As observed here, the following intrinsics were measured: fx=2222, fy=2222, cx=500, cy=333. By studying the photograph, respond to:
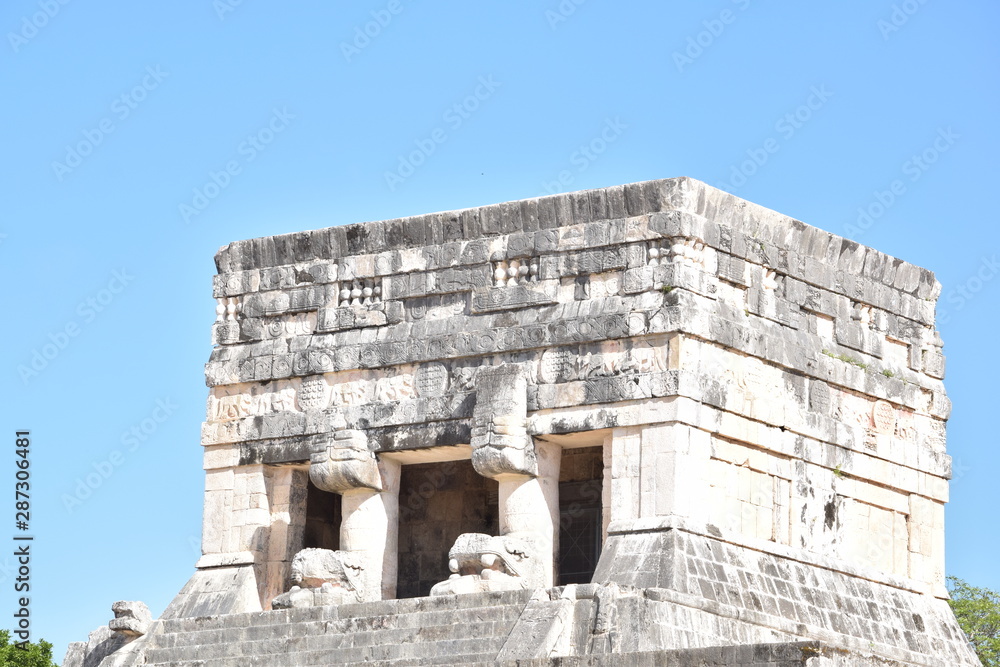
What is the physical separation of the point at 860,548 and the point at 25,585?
1139 centimetres

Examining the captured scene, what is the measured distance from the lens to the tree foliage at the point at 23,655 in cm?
3644

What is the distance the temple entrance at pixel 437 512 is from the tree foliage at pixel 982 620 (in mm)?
9808

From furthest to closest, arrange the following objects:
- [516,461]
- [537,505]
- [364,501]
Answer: [364,501]
[537,505]
[516,461]

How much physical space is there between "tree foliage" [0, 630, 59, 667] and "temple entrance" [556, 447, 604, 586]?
10.4 meters

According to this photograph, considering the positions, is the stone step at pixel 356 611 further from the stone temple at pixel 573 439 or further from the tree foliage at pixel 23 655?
the tree foliage at pixel 23 655

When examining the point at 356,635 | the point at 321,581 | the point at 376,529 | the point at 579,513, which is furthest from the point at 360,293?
the point at 356,635

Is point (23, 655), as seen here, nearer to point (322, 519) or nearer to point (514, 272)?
point (322, 519)

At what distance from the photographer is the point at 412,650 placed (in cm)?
2541

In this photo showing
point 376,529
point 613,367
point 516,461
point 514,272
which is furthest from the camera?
point 376,529

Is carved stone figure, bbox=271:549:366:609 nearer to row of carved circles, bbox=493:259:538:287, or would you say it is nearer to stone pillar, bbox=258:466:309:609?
stone pillar, bbox=258:466:309:609

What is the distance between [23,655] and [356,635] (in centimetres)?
1241

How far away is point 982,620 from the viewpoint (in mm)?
37594

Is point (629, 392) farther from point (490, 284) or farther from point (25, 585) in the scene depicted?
point (25, 585)

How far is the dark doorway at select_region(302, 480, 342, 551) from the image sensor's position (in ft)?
99.5
